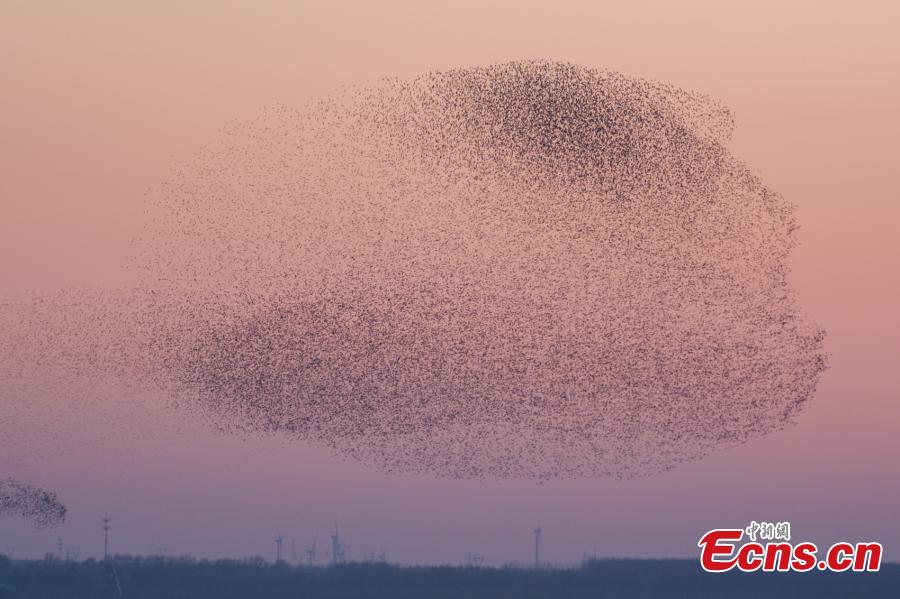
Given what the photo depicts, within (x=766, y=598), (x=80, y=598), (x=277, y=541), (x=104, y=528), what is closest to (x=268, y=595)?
(x=80, y=598)

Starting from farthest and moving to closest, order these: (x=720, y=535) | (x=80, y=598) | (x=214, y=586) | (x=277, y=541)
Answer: (x=277, y=541) → (x=214, y=586) → (x=80, y=598) → (x=720, y=535)

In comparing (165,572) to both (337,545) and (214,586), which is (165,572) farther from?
(337,545)

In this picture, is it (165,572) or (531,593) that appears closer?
(531,593)

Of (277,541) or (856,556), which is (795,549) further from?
(277,541)

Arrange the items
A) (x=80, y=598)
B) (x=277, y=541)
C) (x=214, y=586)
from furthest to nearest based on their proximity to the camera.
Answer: (x=277, y=541) → (x=214, y=586) → (x=80, y=598)

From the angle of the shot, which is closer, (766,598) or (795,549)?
(795,549)

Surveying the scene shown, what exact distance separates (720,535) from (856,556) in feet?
16.0

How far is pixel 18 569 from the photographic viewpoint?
73.9 metres

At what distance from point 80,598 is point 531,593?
19929 mm

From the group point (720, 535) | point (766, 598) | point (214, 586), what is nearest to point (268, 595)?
point (214, 586)

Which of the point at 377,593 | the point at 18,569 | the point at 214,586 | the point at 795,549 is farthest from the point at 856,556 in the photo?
the point at 18,569

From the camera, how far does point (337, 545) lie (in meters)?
108

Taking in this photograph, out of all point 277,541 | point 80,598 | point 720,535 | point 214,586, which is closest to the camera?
point 720,535

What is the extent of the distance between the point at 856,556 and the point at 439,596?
24221 mm
